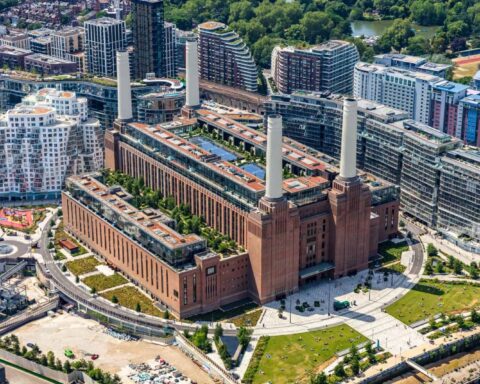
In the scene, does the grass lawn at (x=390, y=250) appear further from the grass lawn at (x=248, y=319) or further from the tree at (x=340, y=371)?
the tree at (x=340, y=371)

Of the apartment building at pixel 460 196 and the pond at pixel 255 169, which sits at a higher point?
the pond at pixel 255 169

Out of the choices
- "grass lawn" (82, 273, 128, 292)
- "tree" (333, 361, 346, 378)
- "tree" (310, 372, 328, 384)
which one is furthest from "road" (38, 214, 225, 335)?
"tree" (333, 361, 346, 378)

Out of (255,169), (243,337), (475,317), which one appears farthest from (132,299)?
(475,317)

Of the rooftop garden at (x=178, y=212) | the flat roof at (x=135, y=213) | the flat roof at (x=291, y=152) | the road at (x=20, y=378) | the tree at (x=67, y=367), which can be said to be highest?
the flat roof at (x=291, y=152)

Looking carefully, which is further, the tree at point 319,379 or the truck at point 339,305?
the truck at point 339,305

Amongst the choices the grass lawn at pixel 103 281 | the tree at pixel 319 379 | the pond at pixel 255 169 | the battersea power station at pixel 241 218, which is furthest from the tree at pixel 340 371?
the grass lawn at pixel 103 281

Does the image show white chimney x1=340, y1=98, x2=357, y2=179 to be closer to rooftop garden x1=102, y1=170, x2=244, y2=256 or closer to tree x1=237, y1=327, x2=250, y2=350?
rooftop garden x1=102, y1=170, x2=244, y2=256
